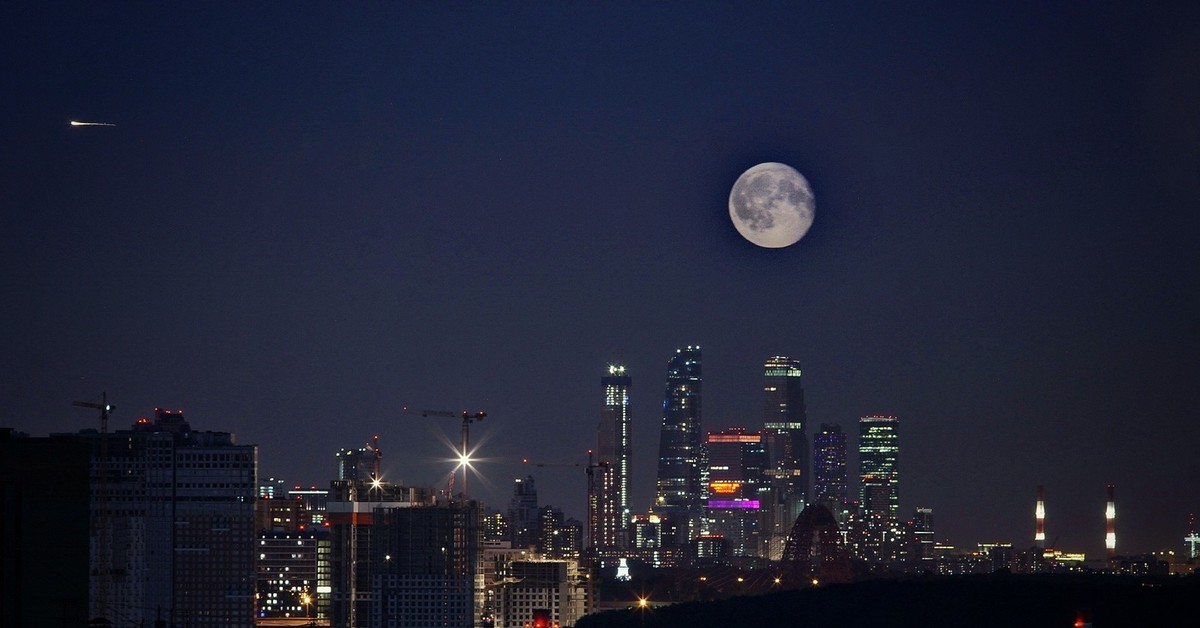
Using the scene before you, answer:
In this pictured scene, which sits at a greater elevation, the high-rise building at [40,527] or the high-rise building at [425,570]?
the high-rise building at [40,527]

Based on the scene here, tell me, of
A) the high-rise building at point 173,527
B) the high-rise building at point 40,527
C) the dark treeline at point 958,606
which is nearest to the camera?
the high-rise building at point 40,527

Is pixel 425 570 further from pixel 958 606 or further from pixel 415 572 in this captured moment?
pixel 958 606

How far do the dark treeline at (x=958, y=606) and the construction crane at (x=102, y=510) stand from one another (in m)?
41.4

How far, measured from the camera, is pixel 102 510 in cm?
16512

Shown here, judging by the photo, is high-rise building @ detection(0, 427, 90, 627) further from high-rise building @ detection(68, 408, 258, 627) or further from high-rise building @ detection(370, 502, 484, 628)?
high-rise building @ detection(370, 502, 484, 628)

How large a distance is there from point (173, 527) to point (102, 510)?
746 centimetres

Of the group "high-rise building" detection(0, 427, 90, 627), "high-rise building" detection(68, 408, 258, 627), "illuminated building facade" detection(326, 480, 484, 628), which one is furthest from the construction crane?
"high-rise building" detection(0, 427, 90, 627)

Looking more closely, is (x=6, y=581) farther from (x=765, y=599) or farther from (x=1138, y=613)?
(x=765, y=599)

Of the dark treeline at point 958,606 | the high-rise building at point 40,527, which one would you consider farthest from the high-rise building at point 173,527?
the high-rise building at point 40,527

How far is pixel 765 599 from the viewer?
6599 inches

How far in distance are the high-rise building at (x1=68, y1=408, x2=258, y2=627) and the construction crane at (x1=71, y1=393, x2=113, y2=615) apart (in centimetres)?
9

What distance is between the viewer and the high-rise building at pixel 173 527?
Answer: 157500 millimetres

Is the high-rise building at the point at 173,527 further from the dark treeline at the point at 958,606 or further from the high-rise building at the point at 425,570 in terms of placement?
the dark treeline at the point at 958,606

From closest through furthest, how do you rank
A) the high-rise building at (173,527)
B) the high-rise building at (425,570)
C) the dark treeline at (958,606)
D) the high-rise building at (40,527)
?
the high-rise building at (40,527), the dark treeline at (958,606), the high-rise building at (173,527), the high-rise building at (425,570)
